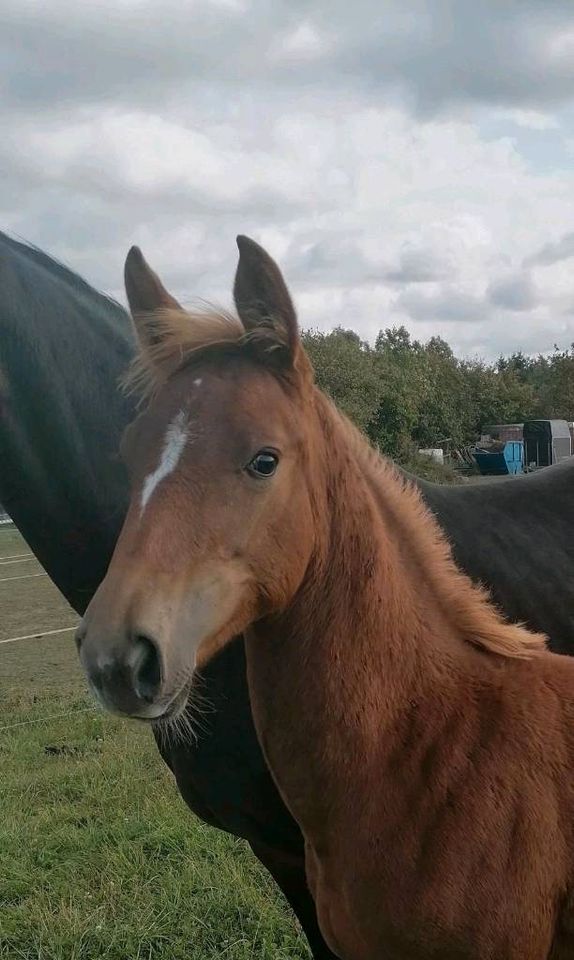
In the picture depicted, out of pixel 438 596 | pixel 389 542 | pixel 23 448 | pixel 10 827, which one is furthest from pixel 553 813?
pixel 10 827

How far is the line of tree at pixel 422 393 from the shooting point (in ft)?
85.7

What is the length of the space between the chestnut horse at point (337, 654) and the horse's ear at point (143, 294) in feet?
0.04

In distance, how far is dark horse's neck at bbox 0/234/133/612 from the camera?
8.75ft

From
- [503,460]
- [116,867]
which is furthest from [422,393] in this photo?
[116,867]

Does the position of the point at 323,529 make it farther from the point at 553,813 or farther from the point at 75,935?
the point at 75,935

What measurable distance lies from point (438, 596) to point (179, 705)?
81 cm

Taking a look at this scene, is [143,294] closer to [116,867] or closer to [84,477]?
[84,477]

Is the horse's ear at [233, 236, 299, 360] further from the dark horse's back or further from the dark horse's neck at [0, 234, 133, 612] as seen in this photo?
the dark horse's back

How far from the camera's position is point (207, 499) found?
1889mm

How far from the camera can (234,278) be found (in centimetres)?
210

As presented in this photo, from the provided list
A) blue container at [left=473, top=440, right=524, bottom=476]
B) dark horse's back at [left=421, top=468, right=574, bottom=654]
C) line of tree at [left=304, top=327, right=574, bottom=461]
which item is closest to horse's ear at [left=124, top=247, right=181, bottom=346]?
dark horse's back at [left=421, top=468, right=574, bottom=654]

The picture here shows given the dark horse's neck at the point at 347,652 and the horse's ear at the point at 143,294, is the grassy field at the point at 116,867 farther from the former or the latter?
the horse's ear at the point at 143,294

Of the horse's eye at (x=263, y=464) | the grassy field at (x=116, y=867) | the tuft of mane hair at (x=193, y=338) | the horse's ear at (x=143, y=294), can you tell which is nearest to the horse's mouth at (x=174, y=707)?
the horse's eye at (x=263, y=464)

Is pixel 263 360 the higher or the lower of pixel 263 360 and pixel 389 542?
the higher
